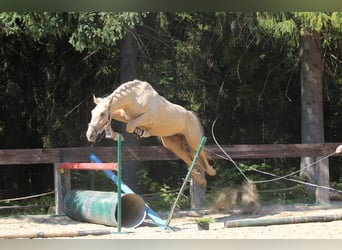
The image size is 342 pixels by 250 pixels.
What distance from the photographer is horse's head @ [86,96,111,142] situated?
5922mm

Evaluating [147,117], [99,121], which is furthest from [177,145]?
[99,121]

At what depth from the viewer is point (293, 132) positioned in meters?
12.4

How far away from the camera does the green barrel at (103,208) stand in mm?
6133

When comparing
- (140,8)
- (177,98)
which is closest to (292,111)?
(177,98)

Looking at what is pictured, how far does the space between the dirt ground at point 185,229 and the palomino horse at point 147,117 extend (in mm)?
909

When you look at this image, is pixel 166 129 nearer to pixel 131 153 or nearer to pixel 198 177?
pixel 198 177

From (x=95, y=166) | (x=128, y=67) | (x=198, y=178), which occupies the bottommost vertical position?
(x=198, y=178)

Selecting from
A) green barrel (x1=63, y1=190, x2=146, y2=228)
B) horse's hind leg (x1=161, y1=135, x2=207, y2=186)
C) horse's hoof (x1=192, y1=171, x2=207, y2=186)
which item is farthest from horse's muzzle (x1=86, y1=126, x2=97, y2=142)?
horse's hoof (x1=192, y1=171, x2=207, y2=186)

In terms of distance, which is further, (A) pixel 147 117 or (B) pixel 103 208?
(A) pixel 147 117

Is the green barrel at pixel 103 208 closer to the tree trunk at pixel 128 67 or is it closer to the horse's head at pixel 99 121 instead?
the horse's head at pixel 99 121

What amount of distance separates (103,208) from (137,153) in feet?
5.86

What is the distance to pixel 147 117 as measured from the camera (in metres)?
6.44

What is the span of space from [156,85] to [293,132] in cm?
398

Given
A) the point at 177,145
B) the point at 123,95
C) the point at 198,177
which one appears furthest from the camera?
the point at 198,177
